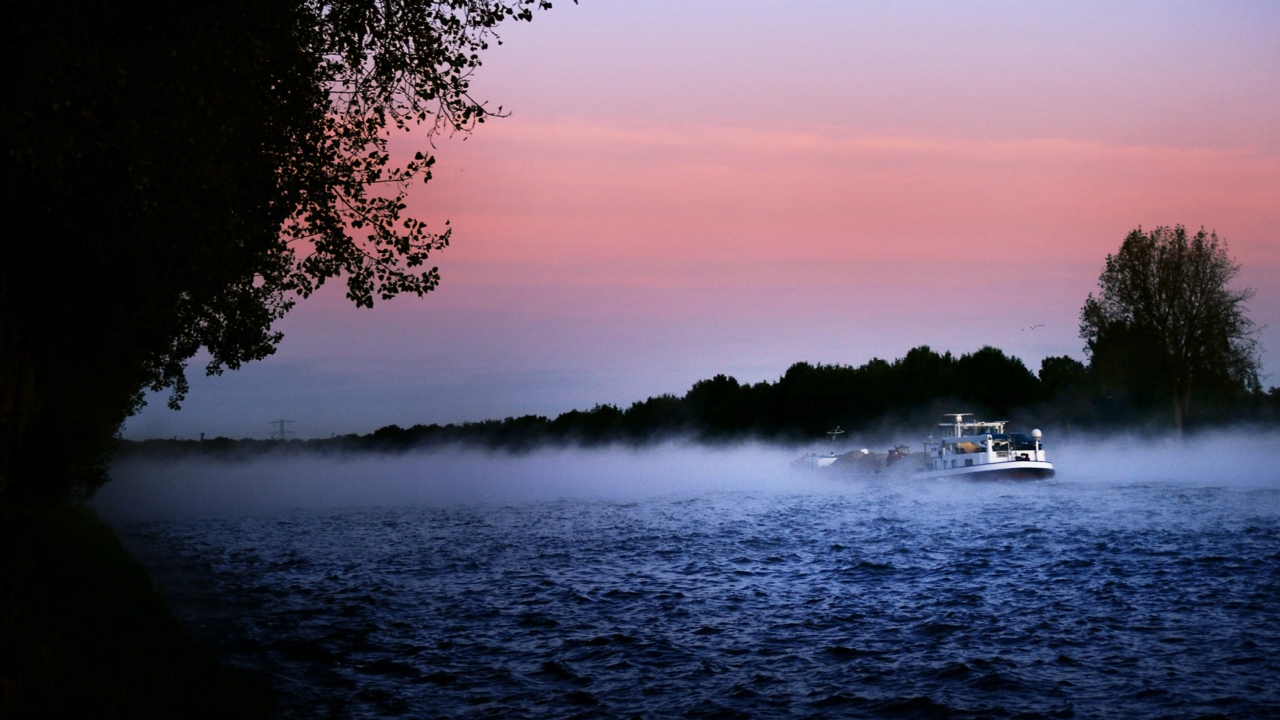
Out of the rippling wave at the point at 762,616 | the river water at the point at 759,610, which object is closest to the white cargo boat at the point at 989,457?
the river water at the point at 759,610

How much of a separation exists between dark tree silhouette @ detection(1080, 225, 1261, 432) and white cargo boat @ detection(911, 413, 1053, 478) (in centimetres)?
1116

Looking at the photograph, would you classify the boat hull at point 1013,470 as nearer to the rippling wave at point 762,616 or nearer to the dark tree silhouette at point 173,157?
the rippling wave at point 762,616

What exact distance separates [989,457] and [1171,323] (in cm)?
2116

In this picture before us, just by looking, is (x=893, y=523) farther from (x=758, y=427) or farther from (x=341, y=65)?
(x=758, y=427)

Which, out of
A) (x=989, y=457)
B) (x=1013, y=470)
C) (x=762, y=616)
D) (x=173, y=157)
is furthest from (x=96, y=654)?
(x=1013, y=470)

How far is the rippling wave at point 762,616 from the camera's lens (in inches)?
689

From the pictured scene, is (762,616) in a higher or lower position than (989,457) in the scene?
lower

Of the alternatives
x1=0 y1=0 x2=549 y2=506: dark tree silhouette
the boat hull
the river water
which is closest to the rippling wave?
the river water

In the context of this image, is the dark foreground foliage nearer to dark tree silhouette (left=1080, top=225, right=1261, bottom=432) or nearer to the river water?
the river water

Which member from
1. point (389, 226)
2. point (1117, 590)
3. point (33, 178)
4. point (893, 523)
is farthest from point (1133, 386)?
point (33, 178)

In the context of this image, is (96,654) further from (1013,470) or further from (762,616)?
(1013,470)

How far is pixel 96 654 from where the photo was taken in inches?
624

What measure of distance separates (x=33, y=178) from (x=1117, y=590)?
88.5 ft

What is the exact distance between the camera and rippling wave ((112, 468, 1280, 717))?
1750cm
